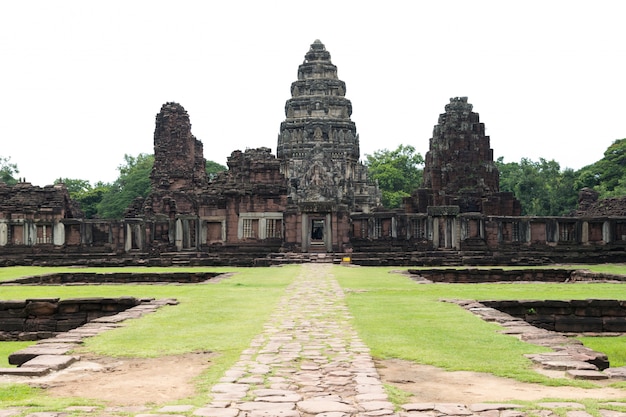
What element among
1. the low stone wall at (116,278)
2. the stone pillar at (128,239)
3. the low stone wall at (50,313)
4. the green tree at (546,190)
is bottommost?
the low stone wall at (50,313)

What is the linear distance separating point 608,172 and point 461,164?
27.3 m

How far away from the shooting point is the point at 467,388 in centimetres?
753

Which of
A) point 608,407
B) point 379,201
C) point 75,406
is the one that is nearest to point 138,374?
point 75,406

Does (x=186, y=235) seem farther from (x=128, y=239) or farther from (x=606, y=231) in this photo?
(x=606, y=231)

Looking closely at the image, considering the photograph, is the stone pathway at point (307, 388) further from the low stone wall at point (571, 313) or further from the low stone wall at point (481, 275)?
the low stone wall at point (481, 275)

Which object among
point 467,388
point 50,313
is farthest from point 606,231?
point 467,388

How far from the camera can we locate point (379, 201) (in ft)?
257

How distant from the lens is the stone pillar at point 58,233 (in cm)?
4438

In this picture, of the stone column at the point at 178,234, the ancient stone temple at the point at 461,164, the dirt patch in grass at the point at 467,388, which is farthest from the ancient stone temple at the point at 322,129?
the dirt patch in grass at the point at 467,388

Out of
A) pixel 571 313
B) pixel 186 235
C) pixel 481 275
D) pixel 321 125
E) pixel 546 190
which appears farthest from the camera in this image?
pixel 321 125

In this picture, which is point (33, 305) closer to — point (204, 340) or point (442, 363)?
point (204, 340)

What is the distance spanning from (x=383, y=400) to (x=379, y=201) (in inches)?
2823

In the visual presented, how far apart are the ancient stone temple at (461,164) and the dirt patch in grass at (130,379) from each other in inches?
1513

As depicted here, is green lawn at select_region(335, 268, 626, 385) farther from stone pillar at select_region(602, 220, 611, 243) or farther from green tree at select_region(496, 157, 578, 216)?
green tree at select_region(496, 157, 578, 216)
